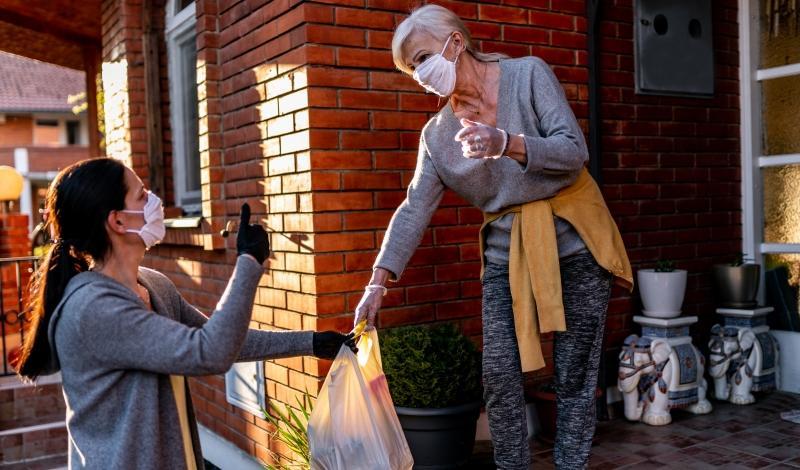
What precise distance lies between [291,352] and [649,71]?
3064 millimetres

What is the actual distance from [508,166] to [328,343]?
2.64 feet

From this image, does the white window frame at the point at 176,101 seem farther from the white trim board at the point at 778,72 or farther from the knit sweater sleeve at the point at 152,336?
the white trim board at the point at 778,72

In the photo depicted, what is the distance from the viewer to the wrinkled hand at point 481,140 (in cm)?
213

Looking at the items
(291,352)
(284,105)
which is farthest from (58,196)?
(284,105)

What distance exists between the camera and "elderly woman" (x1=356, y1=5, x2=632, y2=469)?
8.05ft

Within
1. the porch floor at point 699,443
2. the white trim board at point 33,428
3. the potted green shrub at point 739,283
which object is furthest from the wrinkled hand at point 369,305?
the white trim board at point 33,428

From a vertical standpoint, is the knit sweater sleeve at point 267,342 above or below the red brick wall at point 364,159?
below

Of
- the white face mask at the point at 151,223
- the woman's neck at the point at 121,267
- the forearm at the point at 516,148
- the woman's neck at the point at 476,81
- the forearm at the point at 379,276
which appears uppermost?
the woman's neck at the point at 476,81

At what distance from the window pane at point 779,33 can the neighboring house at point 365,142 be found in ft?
0.04

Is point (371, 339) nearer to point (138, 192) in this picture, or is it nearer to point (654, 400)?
point (138, 192)

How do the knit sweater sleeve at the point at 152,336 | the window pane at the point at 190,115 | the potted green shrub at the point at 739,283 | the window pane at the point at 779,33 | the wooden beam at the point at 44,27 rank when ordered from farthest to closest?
the wooden beam at the point at 44,27, the window pane at the point at 190,115, the window pane at the point at 779,33, the potted green shrub at the point at 739,283, the knit sweater sleeve at the point at 152,336

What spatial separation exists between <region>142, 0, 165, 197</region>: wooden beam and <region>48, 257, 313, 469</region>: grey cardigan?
3.73 m

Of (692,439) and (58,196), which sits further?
(692,439)

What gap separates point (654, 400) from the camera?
4.05m
